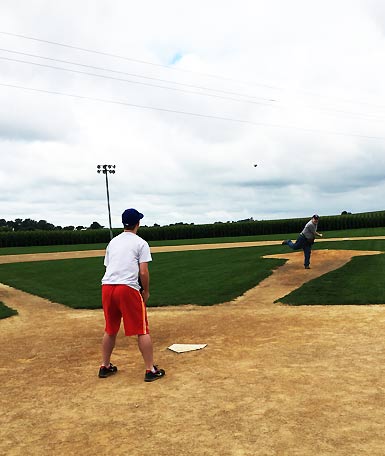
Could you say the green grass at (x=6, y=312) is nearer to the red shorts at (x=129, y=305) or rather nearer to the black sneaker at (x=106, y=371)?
the black sneaker at (x=106, y=371)

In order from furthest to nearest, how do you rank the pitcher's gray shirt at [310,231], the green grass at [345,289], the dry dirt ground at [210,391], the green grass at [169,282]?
the pitcher's gray shirt at [310,231] → the green grass at [169,282] → the green grass at [345,289] → the dry dirt ground at [210,391]

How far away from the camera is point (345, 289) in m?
12.1

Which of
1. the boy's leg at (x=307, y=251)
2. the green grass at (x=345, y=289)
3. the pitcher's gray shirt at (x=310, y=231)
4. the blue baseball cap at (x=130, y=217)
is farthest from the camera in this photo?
the boy's leg at (x=307, y=251)

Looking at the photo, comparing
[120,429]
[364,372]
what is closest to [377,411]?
[364,372]

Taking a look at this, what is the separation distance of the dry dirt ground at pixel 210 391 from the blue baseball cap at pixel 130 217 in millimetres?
2042

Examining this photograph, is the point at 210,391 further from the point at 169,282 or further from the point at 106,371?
the point at 169,282

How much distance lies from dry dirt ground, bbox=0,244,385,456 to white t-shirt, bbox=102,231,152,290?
1.30 metres

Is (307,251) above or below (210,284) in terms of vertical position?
above

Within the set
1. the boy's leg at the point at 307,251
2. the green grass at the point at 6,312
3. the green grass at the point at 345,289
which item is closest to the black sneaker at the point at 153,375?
the green grass at the point at 345,289

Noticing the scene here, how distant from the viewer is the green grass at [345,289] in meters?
10.8

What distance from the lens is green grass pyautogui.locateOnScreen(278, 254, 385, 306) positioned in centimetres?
1079

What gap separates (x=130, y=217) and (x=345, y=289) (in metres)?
8.30

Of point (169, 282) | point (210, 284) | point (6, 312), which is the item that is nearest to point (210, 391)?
point (6, 312)

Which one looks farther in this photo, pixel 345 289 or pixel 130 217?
pixel 345 289
